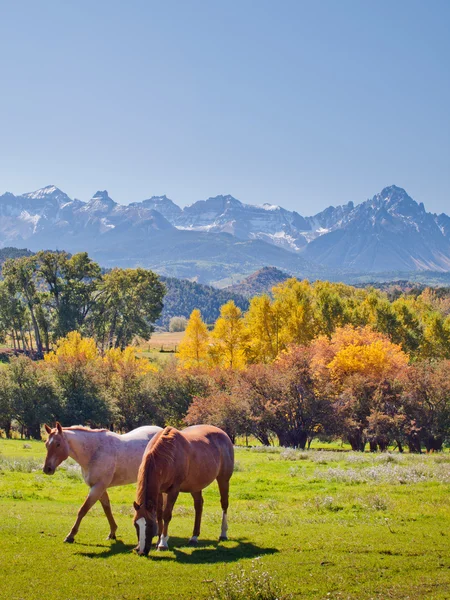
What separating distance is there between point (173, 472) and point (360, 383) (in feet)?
125

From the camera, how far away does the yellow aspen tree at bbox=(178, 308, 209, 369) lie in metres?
74.8

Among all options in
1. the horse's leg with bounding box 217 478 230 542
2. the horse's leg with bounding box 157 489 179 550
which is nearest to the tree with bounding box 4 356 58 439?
the horse's leg with bounding box 217 478 230 542

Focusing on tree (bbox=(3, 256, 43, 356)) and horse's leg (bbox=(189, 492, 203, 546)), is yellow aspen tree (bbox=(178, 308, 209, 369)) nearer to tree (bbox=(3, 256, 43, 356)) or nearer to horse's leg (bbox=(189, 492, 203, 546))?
tree (bbox=(3, 256, 43, 356))

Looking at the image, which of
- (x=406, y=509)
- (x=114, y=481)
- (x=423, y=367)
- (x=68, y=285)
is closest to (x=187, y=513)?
(x=114, y=481)

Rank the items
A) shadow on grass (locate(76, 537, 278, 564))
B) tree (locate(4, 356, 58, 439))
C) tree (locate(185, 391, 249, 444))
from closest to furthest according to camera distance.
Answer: shadow on grass (locate(76, 537, 278, 564)), tree (locate(185, 391, 249, 444)), tree (locate(4, 356, 58, 439))

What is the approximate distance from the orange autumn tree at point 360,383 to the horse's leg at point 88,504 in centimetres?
3426

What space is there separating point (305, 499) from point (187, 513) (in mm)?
4714

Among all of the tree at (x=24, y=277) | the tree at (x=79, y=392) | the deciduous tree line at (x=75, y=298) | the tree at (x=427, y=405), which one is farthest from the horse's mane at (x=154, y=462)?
the tree at (x=24, y=277)

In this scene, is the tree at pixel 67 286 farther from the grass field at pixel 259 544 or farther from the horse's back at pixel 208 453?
the horse's back at pixel 208 453

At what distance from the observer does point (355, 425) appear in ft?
151

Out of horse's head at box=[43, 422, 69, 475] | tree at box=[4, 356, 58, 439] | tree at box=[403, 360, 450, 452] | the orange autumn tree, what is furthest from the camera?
tree at box=[4, 356, 58, 439]

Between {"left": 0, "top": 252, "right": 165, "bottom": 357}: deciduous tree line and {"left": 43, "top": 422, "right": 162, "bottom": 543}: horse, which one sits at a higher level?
{"left": 0, "top": 252, "right": 165, "bottom": 357}: deciduous tree line

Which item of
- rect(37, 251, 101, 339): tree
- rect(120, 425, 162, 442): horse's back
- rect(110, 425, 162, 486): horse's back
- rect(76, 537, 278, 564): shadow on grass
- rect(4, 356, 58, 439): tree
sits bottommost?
rect(4, 356, 58, 439): tree

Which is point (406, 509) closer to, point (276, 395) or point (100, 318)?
point (276, 395)
